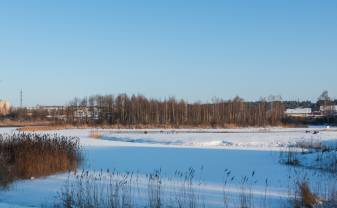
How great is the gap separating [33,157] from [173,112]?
86617 millimetres

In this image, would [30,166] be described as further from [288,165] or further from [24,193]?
[288,165]

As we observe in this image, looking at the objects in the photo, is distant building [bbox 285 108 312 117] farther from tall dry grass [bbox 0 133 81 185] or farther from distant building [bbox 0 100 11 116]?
tall dry grass [bbox 0 133 81 185]

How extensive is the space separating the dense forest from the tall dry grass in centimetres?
7668

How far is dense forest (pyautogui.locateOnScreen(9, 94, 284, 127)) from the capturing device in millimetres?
99438

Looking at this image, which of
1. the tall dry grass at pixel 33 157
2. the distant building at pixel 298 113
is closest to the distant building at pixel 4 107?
the distant building at pixel 298 113

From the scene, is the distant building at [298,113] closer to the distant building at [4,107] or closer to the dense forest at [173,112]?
the dense forest at [173,112]

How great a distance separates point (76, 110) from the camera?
112m

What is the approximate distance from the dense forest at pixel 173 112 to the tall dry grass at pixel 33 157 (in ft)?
252

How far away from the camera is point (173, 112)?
10369cm

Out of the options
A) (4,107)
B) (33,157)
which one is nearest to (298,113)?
(4,107)

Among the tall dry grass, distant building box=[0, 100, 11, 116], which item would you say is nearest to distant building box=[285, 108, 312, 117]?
distant building box=[0, 100, 11, 116]

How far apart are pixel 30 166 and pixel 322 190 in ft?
29.6

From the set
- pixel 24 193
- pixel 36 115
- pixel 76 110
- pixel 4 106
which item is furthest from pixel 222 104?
pixel 24 193

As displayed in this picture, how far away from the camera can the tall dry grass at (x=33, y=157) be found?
16.5m
